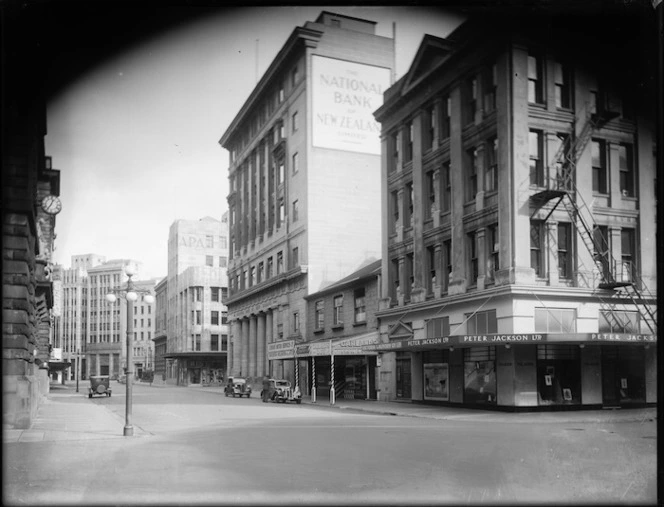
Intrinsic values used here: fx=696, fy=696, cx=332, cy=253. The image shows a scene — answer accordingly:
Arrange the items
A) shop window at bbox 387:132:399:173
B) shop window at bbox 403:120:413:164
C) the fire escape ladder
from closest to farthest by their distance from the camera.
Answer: the fire escape ladder < shop window at bbox 403:120:413:164 < shop window at bbox 387:132:399:173

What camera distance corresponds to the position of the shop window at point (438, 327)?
34375 mm

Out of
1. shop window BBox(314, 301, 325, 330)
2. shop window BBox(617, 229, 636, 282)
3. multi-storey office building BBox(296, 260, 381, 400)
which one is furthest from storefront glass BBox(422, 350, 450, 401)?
shop window BBox(314, 301, 325, 330)

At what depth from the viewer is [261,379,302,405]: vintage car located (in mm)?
41956

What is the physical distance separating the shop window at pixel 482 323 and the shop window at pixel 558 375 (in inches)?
83.2

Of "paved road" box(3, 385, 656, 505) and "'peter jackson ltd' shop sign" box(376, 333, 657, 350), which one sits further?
"'peter jackson ltd' shop sign" box(376, 333, 657, 350)

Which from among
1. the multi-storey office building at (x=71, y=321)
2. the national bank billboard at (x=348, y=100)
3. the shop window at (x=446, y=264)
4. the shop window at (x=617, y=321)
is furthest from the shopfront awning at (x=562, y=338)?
the multi-storey office building at (x=71, y=321)

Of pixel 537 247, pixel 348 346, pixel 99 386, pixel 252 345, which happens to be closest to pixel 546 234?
pixel 537 247

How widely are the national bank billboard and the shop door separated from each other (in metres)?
14.4

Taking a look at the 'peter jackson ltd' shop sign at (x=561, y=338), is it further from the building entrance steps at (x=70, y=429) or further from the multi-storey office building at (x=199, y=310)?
the multi-storey office building at (x=199, y=310)

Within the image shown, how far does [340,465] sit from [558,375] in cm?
1839

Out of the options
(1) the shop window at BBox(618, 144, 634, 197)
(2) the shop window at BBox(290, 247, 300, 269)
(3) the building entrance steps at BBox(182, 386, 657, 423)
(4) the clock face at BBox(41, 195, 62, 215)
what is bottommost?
(3) the building entrance steps at BBox(182, 386, 657, 423)

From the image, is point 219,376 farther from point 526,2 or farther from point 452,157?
point 526,2

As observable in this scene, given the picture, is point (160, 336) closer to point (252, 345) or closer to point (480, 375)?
point (252, 345)

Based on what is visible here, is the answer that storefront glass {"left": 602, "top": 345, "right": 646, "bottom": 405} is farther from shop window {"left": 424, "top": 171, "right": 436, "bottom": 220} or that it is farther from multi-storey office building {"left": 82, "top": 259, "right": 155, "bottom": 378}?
multi-storey office building {"left": 82, "top": 259, "right": 155, "bottom": 378}
